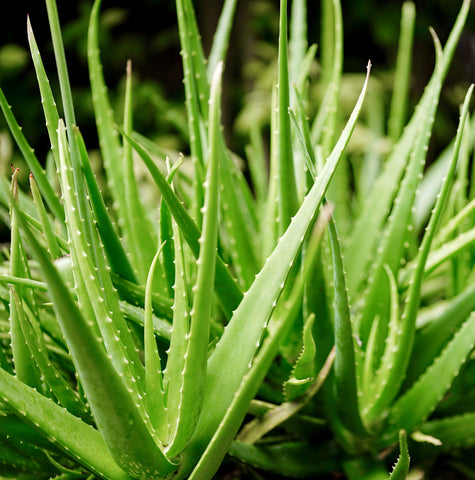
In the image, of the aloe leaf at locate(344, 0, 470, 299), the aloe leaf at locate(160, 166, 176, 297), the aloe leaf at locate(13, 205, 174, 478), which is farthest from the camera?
the aloe leaf at locate(344, 0, 470, 299)

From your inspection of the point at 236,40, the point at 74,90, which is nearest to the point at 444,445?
the point at 236,40

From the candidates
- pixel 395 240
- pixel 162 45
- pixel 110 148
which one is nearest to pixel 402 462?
pixel 395 240

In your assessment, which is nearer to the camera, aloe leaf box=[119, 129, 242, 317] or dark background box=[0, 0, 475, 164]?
aloe leaf box=[119, 129, 242, 317]

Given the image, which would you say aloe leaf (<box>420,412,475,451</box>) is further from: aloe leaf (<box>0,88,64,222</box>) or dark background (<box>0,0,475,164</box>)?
dark background (<box>0,0,475,164</box>)

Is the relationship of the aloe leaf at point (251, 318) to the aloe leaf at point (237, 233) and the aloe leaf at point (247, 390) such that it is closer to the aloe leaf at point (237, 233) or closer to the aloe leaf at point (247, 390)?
the aloe leaf at point (247, 390)

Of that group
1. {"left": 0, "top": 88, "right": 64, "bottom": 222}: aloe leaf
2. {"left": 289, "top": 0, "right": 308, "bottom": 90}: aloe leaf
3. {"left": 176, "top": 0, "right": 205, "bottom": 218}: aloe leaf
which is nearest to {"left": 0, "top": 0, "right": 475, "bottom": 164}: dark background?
{"left": 289, "top": 0, "right": 308, "bottom": 90}: aloe leaf

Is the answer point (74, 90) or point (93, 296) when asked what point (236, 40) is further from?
point (93, 296)

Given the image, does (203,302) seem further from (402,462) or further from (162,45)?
(162,45)
